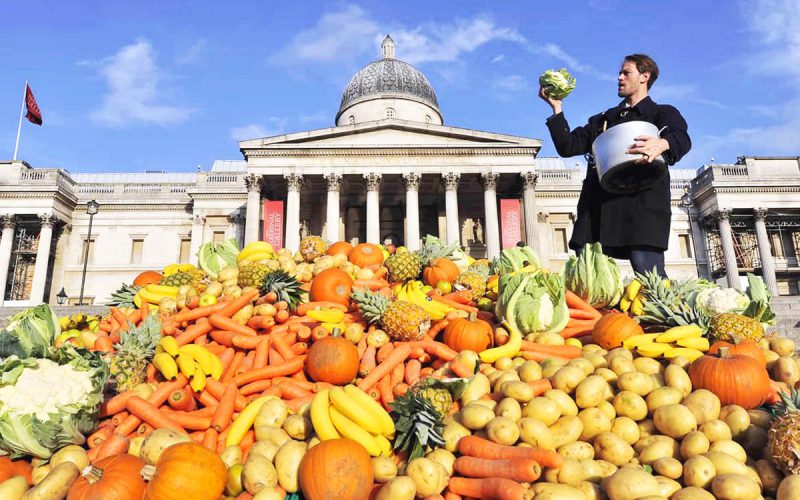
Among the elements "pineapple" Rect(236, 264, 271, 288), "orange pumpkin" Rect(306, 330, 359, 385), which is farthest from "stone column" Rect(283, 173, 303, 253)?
"orange pumpkin" Rect(306, 330, 359, 385)

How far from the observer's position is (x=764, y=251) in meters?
34.4

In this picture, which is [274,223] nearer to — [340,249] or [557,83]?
[340,249]

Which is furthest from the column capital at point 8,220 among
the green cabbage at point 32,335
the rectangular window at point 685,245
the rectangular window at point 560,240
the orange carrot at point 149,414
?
the rectangular window at point 685,245

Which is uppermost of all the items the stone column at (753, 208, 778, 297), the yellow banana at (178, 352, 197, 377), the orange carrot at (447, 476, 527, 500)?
the stone column at (753, 208, 778, 297)

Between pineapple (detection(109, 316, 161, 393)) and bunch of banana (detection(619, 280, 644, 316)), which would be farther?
bunch of banana (detection(619, 280, 644, 316))

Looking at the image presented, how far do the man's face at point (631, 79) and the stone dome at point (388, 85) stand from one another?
39493 mm

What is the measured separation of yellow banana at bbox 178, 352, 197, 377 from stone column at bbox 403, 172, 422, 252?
25599 mm

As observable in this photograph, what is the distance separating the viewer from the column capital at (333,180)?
31.7 metres

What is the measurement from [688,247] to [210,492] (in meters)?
42.7

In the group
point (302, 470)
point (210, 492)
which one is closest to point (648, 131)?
point (302, 470)

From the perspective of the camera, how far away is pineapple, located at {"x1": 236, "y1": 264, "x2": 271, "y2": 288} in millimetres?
6758

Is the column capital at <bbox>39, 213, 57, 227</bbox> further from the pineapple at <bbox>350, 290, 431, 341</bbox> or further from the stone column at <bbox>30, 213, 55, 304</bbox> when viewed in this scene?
the pineapple at <bbox>350, 290, 431, 341</bbox>

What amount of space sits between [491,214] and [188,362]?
27.9 metres

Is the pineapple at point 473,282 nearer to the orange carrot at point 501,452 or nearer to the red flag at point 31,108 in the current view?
the orange carrot at point 501,452
